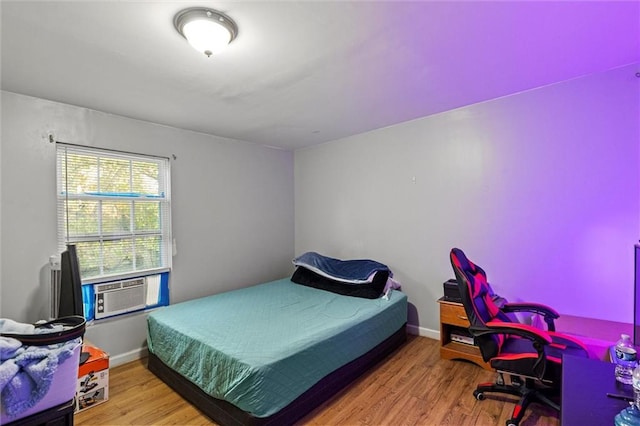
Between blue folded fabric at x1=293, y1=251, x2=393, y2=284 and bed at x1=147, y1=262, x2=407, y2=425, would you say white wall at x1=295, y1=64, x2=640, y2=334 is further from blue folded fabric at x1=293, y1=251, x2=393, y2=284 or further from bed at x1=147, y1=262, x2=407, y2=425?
bed at x1=147, y1=262, x2=407, y2=425

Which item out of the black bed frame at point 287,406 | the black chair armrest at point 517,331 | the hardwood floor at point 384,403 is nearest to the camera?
the black chair armrest at point 517,331

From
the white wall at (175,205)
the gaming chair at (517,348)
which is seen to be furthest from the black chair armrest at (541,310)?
the white wall at (175,205)

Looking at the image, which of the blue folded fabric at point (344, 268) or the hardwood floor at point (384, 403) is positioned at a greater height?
the blue folded fabric at point (344, 268)

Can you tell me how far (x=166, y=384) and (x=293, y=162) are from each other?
11.0ft

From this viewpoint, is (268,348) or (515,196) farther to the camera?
(515,196)

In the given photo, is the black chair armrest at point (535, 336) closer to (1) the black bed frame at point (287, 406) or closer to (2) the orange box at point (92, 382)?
(1) the black bed frame at point (287, 406)

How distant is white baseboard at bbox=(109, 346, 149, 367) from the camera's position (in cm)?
288

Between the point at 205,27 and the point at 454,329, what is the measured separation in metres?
3.24

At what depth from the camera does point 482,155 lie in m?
3.02

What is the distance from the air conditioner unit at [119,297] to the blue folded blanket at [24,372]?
1.72m

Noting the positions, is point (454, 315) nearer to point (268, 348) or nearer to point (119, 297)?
point (268, 348)

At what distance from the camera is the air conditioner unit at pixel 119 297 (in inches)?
111

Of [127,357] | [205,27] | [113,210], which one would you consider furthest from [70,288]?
[205,27]

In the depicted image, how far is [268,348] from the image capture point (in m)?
2.05
